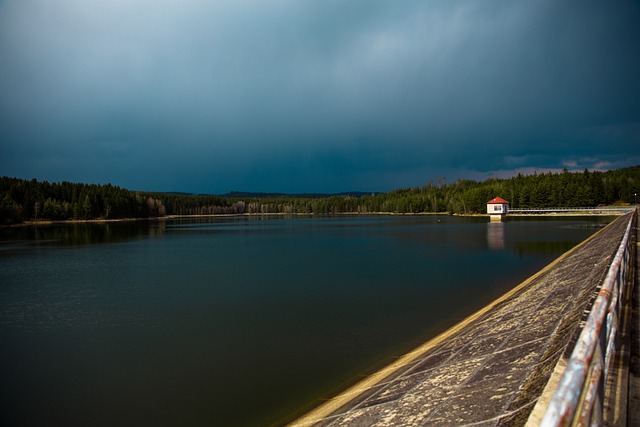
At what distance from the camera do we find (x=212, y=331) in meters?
13.5

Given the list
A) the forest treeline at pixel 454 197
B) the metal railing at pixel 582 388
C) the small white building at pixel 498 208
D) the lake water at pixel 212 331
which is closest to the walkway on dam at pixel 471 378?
the lake water at pixel 212 331

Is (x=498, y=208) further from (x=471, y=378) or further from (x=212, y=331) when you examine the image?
(x=471, y=378)

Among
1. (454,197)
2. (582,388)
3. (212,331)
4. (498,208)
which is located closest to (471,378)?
(582,388)

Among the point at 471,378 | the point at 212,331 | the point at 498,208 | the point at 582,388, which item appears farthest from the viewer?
the point at 498,208

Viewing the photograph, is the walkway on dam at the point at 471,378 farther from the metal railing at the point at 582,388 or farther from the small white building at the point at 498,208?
the small white building at the point at 498,208

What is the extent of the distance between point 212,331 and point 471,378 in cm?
876

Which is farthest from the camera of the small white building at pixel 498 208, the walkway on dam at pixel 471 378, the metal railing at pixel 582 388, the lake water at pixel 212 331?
the small white building at pixel 498 208

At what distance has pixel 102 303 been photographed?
59.7 feet

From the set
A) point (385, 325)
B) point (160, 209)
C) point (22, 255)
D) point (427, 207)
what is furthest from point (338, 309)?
point (160, 209)

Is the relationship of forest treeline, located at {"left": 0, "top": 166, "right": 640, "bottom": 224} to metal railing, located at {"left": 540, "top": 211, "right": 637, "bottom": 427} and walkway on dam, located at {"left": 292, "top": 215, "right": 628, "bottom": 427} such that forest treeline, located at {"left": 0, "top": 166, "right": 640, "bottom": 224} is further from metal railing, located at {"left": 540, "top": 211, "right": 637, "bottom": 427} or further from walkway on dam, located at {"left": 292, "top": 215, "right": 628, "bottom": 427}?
metal railing, located at {"left": 540, "top": 211, "right": 637, "bottom": 427}

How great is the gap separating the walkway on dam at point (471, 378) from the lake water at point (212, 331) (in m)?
1.08

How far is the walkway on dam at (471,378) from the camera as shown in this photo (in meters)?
5.81

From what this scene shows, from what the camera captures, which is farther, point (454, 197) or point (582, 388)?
point (454, 197)

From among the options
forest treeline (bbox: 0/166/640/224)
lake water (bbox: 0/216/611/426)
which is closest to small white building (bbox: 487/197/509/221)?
forest treeline (bbox: 0/166/640/224)
